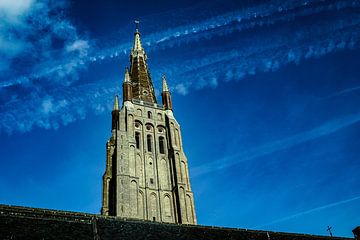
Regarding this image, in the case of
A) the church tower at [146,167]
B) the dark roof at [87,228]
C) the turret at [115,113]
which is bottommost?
the dark roof at [87,228]

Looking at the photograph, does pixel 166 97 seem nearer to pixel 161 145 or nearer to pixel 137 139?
pixel 161 145

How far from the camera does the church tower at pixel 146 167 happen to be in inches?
1483

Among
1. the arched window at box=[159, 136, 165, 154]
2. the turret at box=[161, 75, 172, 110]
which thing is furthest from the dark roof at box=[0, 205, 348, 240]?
the turret at box=[161, 75, 172, 110]

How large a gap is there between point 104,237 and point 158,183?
26.7m

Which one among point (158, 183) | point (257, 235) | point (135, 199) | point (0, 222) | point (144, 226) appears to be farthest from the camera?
point (158, 183)

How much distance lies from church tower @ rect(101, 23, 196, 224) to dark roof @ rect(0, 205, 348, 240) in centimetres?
1777

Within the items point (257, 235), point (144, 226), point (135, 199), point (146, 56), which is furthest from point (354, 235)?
point (146, 56)

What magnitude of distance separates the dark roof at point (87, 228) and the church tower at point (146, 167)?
17.8 meters

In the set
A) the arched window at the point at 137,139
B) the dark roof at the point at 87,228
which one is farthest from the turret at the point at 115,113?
the dark roof at the point at 87,228

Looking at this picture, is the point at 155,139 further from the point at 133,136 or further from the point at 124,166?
the point at 124,166

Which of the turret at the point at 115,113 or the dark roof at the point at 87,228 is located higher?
the turret at the point at 115,113

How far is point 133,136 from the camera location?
43.8m

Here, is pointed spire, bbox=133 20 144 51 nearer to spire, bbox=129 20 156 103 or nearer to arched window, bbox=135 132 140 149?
spire, bbox=129 20 156 103

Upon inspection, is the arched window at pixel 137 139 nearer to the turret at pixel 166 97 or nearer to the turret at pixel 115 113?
the turret at pixel 115 113
